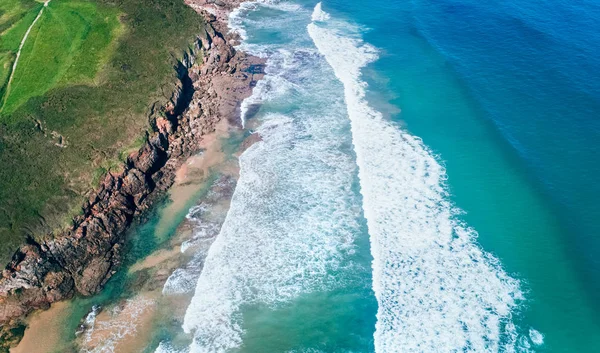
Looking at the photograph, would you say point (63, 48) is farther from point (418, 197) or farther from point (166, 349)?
point (418, 197)

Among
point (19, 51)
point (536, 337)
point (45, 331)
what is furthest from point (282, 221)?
point (19, 51)

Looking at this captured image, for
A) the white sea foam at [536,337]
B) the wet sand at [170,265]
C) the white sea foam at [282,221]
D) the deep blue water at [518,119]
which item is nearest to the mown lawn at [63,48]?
the wet sand at [170,265]

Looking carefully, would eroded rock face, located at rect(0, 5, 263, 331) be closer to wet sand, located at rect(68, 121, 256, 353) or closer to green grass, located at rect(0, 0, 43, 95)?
wet sand, located at rect(68, 121, 256, 353)

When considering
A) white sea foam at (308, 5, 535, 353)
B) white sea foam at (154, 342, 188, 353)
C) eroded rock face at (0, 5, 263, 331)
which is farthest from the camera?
eroded rock face at (0, 5, 263, 331)

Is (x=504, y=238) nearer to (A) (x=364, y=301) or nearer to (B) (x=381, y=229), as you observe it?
(B) (x=381, y=229)

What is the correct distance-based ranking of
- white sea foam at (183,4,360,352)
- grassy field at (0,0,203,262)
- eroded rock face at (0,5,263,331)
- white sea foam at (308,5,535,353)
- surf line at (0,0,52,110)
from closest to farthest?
white sea foam at (308,5,535,353) < eroded rock face at (0,5,263,331) < white sea foam at (183,4,360,352) < grassy field at (0,0,203,262) < surf line at (0,0,52,110)

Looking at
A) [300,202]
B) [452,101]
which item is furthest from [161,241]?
[452,101]

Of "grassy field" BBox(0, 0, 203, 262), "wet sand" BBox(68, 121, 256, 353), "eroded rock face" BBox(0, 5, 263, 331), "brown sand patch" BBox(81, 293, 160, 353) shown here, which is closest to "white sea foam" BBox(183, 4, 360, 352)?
"wet sand" BBox(68, 121, 256, 353)
